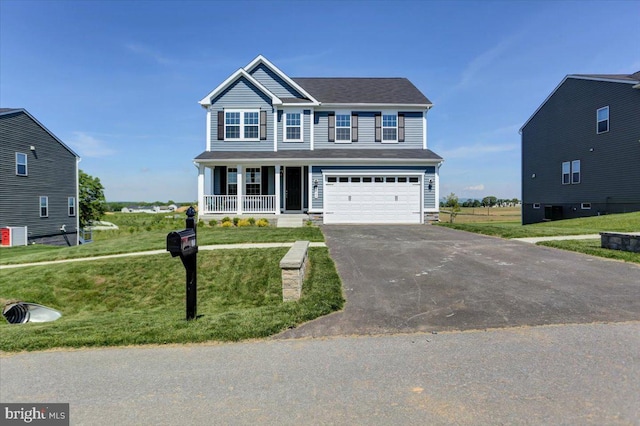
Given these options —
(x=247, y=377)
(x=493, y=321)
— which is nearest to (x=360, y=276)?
(x=493, y=321)

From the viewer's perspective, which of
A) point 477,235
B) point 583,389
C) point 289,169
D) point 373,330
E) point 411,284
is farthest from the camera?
point 289,169

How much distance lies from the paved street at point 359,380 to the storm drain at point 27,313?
421cm

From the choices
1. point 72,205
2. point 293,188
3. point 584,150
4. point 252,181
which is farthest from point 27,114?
point 584,150

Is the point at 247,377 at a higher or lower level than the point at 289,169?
lower

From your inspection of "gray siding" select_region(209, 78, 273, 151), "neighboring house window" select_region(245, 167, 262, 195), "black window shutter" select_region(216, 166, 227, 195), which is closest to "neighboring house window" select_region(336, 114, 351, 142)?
"gray siding" select_region(209, 78, 273, 151)

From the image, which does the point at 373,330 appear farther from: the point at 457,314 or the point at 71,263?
the point at 71,263

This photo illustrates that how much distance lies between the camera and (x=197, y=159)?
1767 centimetres

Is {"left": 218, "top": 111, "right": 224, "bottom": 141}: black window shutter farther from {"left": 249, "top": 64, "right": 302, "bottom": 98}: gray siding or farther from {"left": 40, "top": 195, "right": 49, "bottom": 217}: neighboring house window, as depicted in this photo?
{"left": 40, "top": 195, "right": 49, "bottom": 217}: neighboring house window

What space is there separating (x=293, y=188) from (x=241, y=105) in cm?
568

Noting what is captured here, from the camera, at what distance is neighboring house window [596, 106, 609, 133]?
2109 cm

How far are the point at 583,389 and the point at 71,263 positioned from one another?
12.1 metres

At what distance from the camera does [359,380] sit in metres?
3.16

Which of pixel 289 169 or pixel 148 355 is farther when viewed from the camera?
pixel 289 169

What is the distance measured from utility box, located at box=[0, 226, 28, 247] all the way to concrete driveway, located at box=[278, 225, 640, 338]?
→ 869 inches
